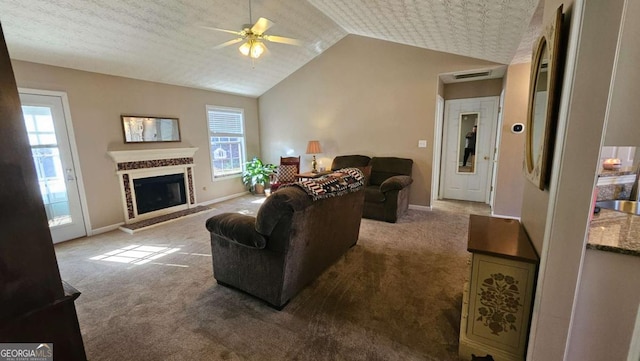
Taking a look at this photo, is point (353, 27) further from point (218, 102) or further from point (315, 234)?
point (315, 234)

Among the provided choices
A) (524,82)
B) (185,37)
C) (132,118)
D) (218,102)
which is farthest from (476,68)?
(132,118)

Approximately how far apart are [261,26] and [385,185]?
274cm

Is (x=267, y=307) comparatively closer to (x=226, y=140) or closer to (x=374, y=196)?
(x=374, y=196)

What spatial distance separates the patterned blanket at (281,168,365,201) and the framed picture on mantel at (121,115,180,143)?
11.4 feet

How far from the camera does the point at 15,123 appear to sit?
870 mm

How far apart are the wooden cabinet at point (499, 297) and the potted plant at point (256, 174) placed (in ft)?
17.0

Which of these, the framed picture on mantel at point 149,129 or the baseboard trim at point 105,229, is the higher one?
the framed picture on mantel at point 149,129

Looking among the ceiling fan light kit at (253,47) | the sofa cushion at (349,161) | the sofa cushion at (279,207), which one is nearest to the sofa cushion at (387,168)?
the sofa cushion at (349,161)

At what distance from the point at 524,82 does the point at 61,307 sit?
5.28 meters

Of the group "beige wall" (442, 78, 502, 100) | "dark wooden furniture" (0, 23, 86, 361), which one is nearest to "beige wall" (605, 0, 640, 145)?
"dark wooden furniture" (0, 23, 86, 361)

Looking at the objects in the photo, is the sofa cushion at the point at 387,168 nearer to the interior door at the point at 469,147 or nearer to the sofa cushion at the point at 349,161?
the sofa cushion at the point at 349,161

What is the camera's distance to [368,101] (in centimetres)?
498

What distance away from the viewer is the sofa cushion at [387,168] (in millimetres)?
4625

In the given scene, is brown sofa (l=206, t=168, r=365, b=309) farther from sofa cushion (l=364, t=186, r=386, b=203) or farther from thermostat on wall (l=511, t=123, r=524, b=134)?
thermostat on wall (l=511, t=123, r=524, b=134)
